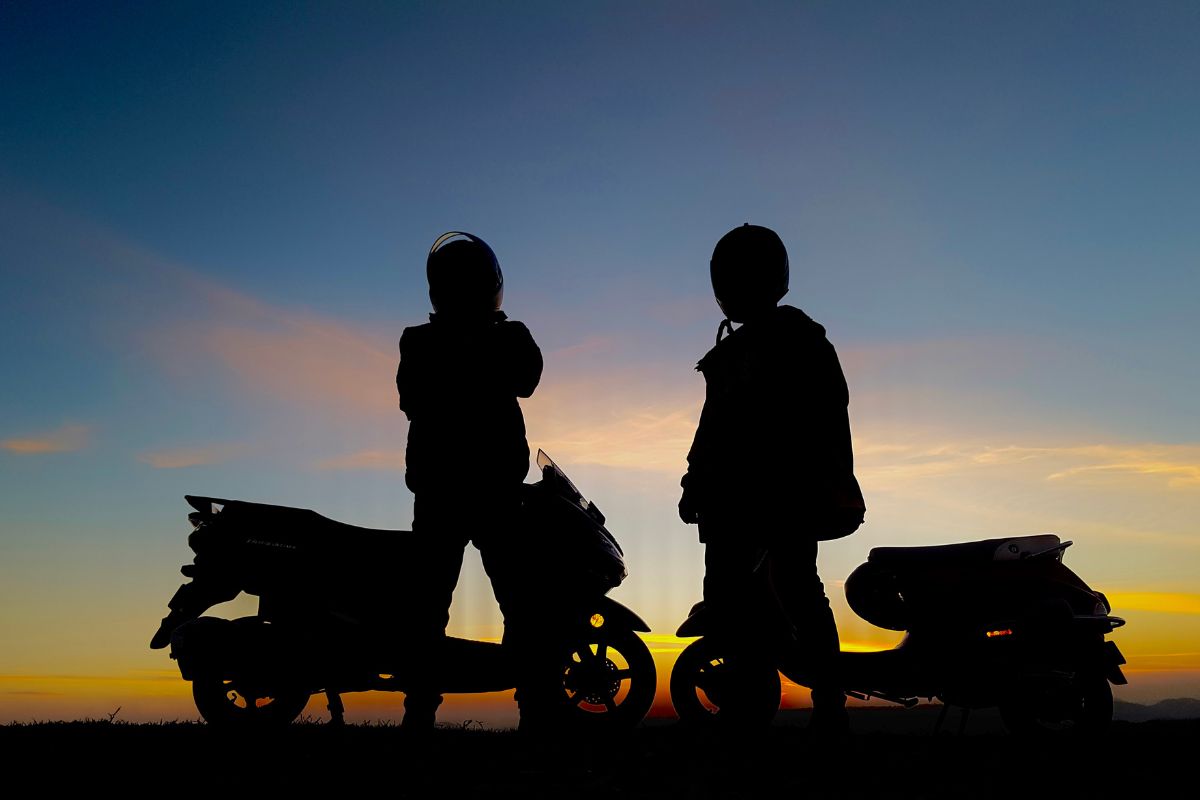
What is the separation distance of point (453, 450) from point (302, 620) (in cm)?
127

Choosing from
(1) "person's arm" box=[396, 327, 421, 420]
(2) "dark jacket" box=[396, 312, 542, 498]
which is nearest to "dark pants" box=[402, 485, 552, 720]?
(2) "dark jacket" box=[396, 312, 542, 498]

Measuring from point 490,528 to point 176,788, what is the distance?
1936 millimetres

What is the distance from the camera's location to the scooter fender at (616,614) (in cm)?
550

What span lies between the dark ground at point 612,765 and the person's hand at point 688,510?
3.51 ft

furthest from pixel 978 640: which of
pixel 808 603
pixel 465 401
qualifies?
pixel 465 401

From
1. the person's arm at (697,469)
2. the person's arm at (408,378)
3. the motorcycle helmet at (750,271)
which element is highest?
the motorcycle helmet at (750,271)

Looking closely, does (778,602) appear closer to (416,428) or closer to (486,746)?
(486,746)

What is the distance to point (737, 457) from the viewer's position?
428 centimetres

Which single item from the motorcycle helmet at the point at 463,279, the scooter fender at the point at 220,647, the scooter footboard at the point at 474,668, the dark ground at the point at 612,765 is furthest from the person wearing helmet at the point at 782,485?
the scooter fender at the point at 220,647

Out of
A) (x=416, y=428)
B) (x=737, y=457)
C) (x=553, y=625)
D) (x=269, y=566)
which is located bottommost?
(x=553, y=625)

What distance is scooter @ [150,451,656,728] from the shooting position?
473 cm

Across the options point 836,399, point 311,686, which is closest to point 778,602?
point 836,399

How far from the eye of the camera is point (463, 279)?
16.2ft

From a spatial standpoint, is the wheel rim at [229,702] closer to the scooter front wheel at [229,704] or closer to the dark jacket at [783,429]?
the scooter front wheel at [229,704]
